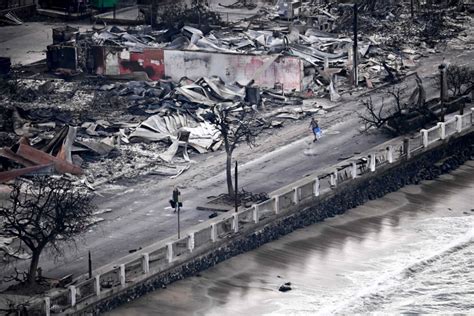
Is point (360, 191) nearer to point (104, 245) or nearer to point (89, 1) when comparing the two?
point (104, 245)

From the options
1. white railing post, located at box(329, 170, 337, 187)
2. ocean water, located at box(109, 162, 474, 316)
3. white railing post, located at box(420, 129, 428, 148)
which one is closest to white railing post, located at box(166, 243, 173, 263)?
ocean water, located at box(109, 162, 474, 316)

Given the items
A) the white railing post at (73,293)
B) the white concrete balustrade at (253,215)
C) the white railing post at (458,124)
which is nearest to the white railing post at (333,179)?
the white concrete balustrade at (253,215)

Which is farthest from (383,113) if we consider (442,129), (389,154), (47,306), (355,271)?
(47,306)

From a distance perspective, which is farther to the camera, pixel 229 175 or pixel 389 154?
pixel 389 154

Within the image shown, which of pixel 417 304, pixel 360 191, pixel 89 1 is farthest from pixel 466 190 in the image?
pixel 89 1

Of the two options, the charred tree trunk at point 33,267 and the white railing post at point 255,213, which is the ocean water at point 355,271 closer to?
the white railing post at point 255,213

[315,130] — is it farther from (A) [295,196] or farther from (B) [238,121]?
(A) [295,196]
